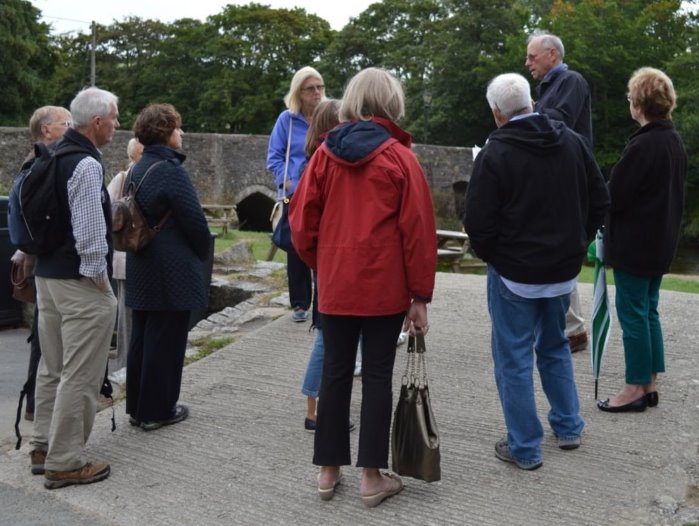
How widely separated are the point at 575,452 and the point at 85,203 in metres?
2.65

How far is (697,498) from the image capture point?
12.1 ft

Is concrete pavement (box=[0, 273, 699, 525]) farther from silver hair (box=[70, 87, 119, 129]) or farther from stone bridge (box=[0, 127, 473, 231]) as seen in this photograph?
stone bridge (box=[0, 127, 473, 231])

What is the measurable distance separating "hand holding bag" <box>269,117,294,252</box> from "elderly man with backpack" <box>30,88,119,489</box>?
170 cm

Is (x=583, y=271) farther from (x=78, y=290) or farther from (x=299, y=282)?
(x=78, y=290)

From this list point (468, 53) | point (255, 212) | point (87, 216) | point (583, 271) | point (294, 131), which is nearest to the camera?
point (87, 216)

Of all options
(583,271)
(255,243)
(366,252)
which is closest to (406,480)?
(366,252)

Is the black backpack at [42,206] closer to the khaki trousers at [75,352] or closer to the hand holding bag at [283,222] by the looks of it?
the khaki trousers at [75,352]

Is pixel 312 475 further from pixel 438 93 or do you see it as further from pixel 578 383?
pixel 438 93

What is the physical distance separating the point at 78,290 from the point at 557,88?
3.15 meters

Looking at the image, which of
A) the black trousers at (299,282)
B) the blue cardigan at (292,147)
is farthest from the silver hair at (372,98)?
the black trousers at (299,282)

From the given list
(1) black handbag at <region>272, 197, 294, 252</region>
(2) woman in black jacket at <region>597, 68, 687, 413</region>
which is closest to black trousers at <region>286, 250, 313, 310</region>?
(1) black handbag at <region>272, 197, 294, 252</region>

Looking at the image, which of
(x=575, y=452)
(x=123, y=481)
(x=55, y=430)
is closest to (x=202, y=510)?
(x=123, y=481)

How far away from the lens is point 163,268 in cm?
457

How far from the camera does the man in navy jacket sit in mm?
3777
